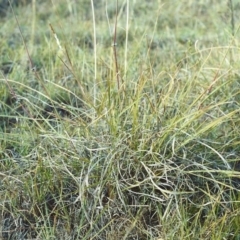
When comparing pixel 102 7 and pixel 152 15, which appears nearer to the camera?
pixel 152 15

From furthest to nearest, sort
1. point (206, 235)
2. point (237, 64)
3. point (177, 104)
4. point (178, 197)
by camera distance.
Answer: point (237, 64) → point (177, 104) → point (178, 197) → point (206, 235)

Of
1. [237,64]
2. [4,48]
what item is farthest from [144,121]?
[4,48]

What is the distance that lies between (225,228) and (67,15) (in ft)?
7.45

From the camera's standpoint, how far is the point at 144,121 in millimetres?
1948

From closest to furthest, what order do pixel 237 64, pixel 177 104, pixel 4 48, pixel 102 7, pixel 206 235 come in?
pixel 206 235
pixel 177 104
pixel 237 64
pixel 4 48
pixel 102 7

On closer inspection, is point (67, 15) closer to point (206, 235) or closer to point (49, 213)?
point (49, 213)

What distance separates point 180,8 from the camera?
11.6 ft

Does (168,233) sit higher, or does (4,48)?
(4,48)

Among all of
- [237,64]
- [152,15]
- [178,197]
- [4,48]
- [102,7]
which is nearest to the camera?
[178,197]

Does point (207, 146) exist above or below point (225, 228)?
above

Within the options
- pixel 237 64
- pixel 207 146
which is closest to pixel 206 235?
pixel 207 146

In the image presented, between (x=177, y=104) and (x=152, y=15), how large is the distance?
1465mm

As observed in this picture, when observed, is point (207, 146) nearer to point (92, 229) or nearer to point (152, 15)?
point (92, 229)

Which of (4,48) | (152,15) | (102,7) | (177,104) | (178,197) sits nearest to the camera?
(178,197)
